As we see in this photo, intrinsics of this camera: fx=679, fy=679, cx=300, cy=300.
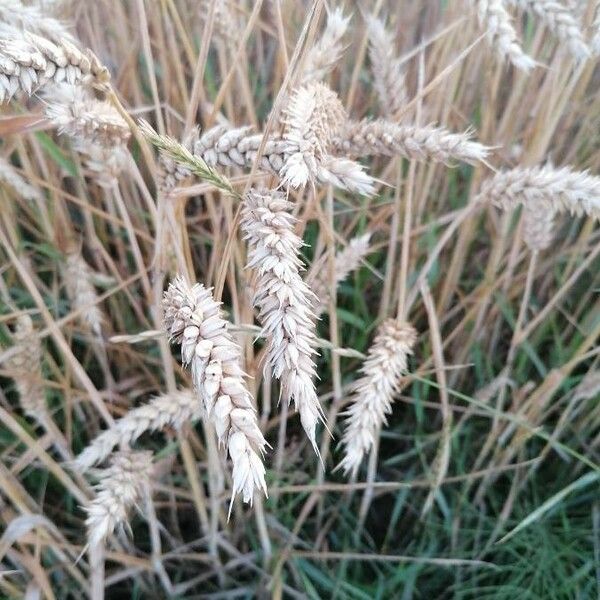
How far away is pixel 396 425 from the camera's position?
3.96 feet

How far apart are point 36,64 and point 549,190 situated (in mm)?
497

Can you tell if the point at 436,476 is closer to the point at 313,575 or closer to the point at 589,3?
the point at 313,575

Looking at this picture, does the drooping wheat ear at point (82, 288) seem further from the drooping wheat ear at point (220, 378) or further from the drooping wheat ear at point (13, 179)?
the drooping wheat ear at point (220, 378)

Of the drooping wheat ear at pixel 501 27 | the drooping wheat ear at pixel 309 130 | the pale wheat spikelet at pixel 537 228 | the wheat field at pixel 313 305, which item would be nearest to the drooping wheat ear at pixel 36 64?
the wheat field at pixel 313 305

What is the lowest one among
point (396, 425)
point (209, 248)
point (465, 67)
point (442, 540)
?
point (442, 540)

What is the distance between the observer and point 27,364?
0.81 metres

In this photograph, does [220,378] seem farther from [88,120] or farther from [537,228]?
[537,228]

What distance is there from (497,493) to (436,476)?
0.29 meters

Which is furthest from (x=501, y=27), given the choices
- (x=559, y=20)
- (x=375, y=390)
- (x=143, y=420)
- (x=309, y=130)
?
(x=143, y=420)

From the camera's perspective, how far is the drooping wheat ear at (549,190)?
0.68 meters

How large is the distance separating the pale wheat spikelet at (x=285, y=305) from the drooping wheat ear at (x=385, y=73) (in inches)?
13.3

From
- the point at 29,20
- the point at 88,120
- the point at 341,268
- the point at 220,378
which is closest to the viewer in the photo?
the point at 220,378

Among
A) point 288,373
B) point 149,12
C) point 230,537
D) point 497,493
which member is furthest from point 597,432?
point 149,12

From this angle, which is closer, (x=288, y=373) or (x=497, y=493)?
(x=288, y=373)
